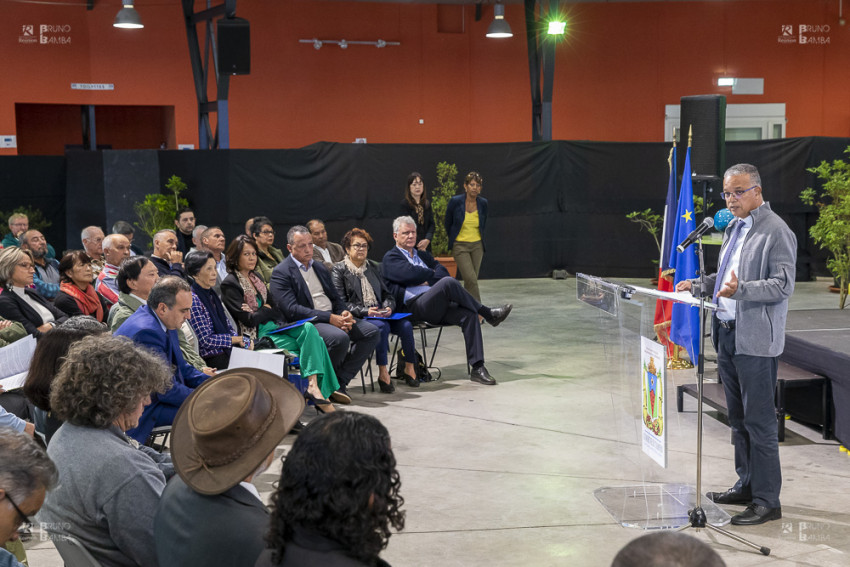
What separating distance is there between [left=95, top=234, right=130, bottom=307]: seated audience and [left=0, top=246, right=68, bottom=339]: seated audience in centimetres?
89

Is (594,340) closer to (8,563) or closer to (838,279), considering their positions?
(838,279)

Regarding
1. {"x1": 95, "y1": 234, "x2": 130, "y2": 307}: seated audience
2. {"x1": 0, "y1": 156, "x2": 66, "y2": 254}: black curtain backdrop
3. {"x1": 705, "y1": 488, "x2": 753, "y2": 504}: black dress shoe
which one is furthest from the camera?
{"x1": 0, "y1": 156, "x2": 66, "y2": 254}: black curtain backdrop

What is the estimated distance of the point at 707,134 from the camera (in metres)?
7.64

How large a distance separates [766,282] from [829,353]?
1717 millimetres

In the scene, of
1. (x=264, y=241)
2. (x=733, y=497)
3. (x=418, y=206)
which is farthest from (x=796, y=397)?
(x=418, y=206)

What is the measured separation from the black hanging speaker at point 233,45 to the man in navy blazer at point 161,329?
776 cm

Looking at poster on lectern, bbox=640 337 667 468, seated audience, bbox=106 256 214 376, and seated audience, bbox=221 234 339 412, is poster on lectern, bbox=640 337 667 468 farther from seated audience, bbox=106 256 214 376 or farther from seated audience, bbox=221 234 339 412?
seated audience, bbox=221 234 339 412

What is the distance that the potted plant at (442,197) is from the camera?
12211 millimetres

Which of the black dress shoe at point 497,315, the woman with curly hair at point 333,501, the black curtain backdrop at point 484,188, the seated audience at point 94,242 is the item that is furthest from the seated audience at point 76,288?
the black curtain backdrop at point 484,188

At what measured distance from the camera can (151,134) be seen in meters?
16.0

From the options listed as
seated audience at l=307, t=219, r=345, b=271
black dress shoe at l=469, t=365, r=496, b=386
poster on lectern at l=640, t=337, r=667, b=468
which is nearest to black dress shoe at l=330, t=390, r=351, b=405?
black dress shoe at l=469, t=365, r=496, b=386

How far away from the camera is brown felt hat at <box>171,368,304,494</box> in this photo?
86.2 inches

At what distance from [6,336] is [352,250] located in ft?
8.31

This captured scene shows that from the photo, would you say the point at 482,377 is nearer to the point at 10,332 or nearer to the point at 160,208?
the point at 10,332
